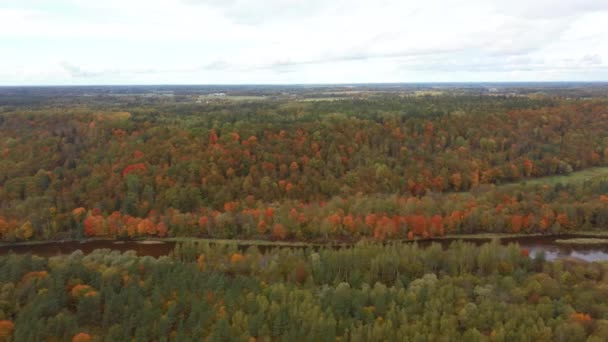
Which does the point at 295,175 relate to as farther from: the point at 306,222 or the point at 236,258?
the point at 236,258

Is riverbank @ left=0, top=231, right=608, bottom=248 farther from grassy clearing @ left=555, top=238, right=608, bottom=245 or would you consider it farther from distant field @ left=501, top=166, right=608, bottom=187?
distant field @ left=501, top=166, right=608, bottom=187

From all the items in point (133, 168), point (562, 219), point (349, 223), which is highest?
point (133, 168)

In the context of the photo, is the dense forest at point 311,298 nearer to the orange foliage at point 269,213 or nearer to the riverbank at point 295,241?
the riverbank at point 295,241

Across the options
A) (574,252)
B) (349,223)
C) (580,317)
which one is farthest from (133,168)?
(574,252)

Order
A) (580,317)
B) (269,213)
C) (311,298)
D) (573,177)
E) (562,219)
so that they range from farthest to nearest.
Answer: (573,177), (269,213), (562,219), (311,298), (580,317)

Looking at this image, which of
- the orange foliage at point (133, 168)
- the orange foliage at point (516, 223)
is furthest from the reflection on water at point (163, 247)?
the orange foliage at point (133, 168)

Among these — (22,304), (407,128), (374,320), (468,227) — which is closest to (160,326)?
(22,304)
